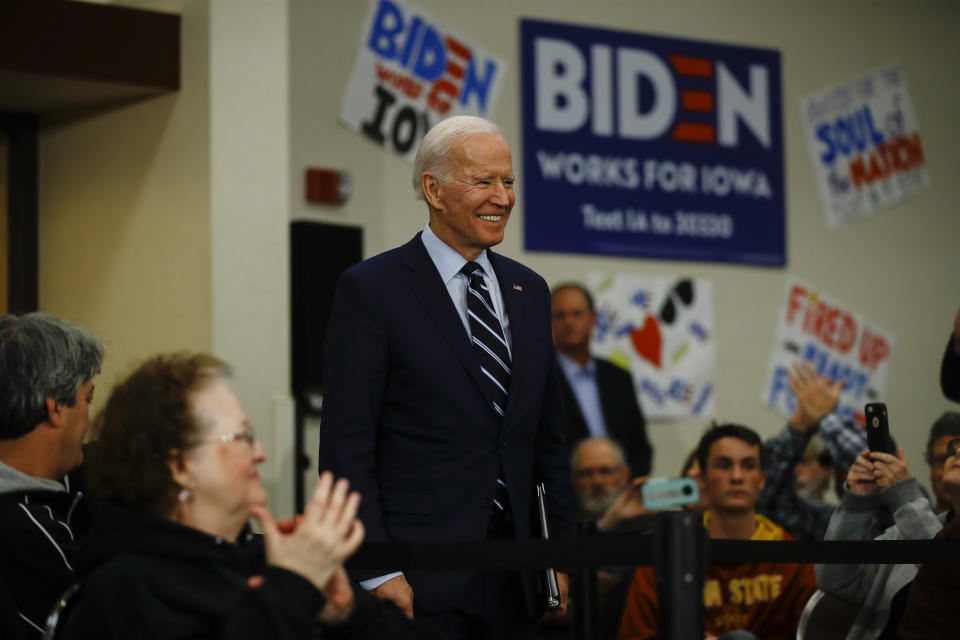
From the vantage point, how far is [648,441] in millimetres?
5988

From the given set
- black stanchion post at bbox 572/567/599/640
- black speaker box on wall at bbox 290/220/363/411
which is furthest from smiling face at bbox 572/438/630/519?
black stanchion post at bbox 572/567/599/640

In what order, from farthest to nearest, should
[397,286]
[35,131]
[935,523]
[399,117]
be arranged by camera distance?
[399,117], [35,131], [935,523], [397,286]

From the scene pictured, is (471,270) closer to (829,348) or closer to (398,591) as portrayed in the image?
(398,591)

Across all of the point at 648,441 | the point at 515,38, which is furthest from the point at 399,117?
the point at 648,441

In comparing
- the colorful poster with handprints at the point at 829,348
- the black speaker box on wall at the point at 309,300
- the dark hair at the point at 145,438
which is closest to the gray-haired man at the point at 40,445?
the dark hair at the point at 145,438

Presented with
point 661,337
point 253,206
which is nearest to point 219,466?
point 253,206

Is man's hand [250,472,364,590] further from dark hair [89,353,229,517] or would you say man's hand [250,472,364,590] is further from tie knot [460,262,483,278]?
tie knot [460,262,483,278]

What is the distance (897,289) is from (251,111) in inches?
154

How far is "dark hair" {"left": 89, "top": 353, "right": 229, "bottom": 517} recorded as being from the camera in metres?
1.83

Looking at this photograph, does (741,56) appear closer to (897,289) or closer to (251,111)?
(897,289)

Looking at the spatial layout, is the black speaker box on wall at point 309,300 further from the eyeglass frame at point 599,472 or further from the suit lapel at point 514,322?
the suit lapel at point 514,322

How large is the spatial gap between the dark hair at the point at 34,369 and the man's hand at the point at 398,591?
0.63 meters

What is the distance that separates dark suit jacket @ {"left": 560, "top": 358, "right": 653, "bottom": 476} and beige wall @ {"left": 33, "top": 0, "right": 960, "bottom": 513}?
59 cm

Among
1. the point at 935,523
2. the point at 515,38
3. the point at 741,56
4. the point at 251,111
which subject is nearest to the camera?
the point at 935,523
